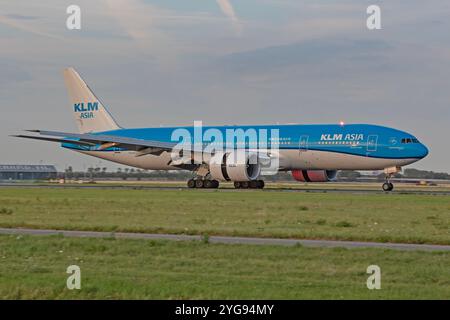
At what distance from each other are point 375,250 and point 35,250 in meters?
8.73

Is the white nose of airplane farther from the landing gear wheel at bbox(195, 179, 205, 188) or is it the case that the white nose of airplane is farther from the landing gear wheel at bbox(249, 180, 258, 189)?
the landing gear wheel at bbox(195, 179, 205, 188)

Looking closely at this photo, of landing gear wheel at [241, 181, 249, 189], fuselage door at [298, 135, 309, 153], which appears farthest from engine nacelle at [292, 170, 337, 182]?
landing gear wheel at [241, 181, 249, 189]

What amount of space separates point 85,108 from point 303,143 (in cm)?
2356

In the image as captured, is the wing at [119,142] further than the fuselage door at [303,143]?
Yes

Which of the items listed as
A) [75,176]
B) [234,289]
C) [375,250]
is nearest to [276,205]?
[375,250]

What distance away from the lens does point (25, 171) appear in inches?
7210

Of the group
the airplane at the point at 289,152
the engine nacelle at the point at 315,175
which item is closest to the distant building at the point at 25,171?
the airplane at the point at 289,152

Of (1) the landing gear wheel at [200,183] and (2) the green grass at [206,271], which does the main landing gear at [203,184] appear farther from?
(2) the green grass at [206,271]

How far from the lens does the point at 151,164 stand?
6725cm

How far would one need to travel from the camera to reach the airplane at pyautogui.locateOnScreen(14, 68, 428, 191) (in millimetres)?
55031

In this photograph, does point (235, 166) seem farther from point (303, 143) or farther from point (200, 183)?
point (200, 183)

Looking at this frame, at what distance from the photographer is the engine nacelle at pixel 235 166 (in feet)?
187

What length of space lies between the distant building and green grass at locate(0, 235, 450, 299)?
160 meters

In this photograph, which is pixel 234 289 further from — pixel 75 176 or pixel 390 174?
pixel 75 176
